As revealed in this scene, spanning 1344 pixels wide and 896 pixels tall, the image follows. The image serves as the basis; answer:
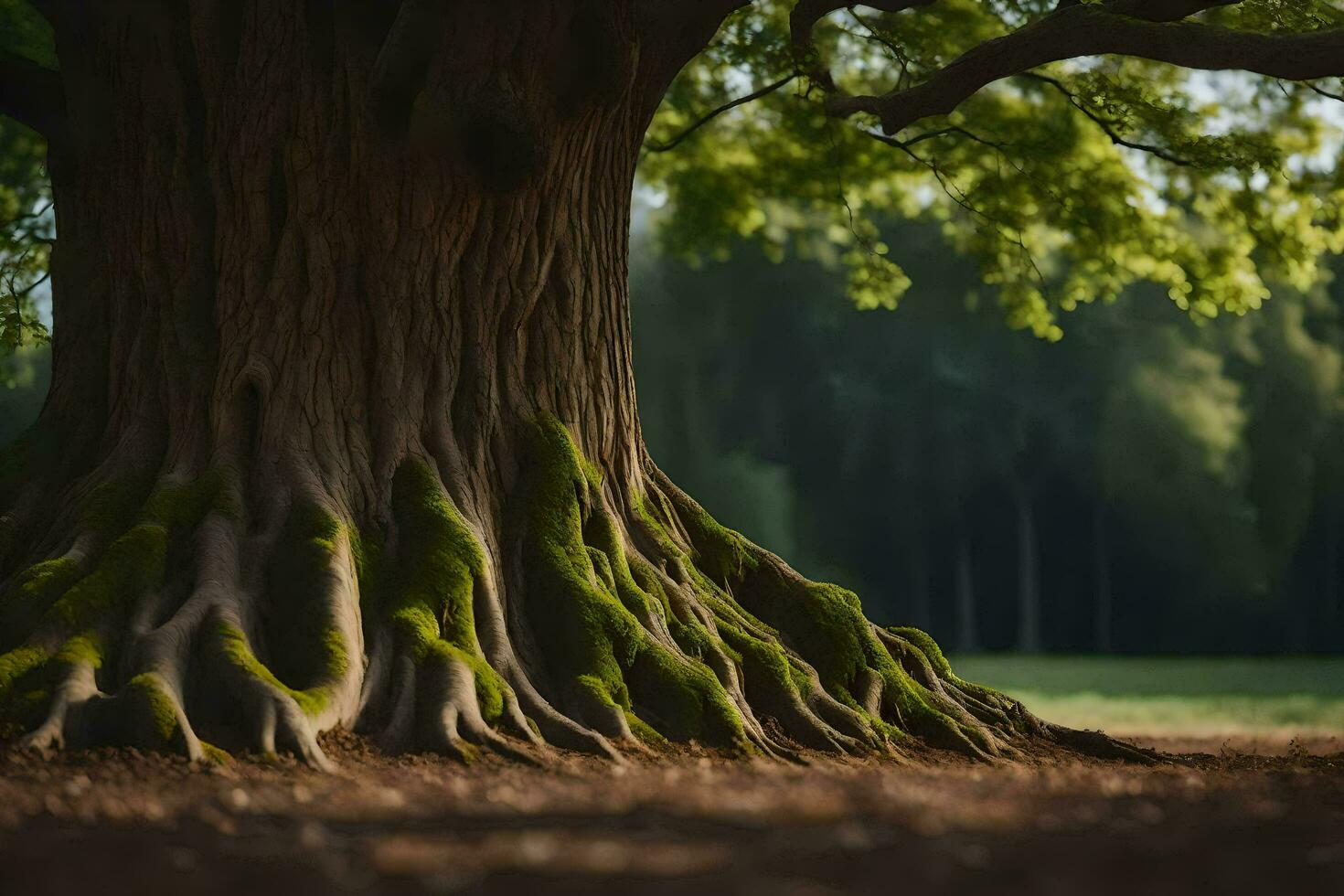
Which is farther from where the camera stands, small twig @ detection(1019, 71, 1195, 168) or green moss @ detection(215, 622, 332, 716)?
small twig @ detection(1019, 71, 1195, 168)

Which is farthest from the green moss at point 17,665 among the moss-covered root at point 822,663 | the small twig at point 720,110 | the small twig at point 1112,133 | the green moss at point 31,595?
the small twig at point 1112,133

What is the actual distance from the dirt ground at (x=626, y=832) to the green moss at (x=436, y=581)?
3.17ft

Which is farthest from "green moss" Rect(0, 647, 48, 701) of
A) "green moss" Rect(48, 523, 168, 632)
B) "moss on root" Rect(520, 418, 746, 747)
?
"moss on root" Rect(520, 418, 746, 747)

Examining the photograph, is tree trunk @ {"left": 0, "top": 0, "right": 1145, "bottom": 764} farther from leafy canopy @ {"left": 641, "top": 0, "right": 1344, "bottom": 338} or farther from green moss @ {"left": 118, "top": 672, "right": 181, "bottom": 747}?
leafy canopy @ {"left": 641, "top": 0, "right": 1344, "bottom": 338}

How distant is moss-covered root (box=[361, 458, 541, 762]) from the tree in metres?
0.02

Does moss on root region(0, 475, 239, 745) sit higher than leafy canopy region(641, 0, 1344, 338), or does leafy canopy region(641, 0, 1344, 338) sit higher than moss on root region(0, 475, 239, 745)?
leafy canopy region(641, 0, 1344, 338)

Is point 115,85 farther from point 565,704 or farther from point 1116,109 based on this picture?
point 1116,109

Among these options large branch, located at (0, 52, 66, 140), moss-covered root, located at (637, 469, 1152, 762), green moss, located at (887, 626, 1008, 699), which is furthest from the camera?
green moss, located at (887, 626, 1008, 699)

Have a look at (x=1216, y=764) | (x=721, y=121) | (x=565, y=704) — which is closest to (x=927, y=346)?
(x=721, y=121)

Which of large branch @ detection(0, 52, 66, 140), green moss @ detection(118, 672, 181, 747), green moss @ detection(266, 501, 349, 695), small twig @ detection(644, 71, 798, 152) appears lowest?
green moss @ detection(118, 672, 181, 747)

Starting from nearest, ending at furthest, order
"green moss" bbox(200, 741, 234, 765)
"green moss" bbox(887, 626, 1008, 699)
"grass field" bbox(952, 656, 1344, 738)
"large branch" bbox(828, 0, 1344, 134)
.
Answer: "green moss" bbox(200, 741, 234, 765), "large branch" bbox(828, 0, 1344, 134), "green moss" bbox(887, 626, 1008, 699), "grass field" bbox(952, 656, 1344, 738)

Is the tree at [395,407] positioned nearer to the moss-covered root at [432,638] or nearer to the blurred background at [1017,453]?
the moss-covered root at [432,638]

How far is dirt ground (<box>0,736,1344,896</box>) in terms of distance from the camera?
324cm

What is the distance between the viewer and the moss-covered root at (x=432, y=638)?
659 centimetres
